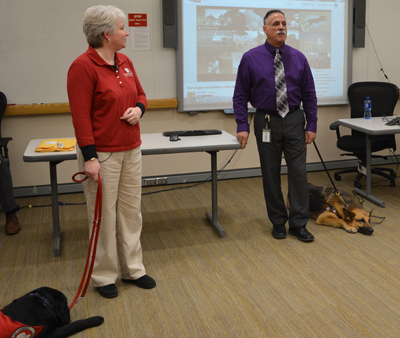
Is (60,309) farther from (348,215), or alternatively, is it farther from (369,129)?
(369,129)

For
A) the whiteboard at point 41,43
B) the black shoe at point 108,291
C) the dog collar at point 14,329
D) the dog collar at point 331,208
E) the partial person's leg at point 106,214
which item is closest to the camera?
the dog collar at point 14,329

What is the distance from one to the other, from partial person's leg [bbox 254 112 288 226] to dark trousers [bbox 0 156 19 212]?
1935mm

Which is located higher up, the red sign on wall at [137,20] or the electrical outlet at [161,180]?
the red sign on wall at [137,20]

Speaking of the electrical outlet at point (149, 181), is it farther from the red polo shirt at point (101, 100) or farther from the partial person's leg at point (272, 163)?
the red polo shirt at point (101, 100)

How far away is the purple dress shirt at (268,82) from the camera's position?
2.98 m

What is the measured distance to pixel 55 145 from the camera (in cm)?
297

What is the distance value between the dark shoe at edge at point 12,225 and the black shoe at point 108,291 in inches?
50.4

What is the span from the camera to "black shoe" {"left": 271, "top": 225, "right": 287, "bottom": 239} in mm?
3200

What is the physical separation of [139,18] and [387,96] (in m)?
2.60

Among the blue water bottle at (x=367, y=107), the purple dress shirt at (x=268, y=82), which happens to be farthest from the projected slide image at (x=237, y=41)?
the purple dress shirt at (x=268, y=82)

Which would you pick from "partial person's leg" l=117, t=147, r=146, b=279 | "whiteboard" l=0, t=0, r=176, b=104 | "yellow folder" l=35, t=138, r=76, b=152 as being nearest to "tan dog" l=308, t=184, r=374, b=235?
"partial person's leg" l=117, t=147, r=146, b=279

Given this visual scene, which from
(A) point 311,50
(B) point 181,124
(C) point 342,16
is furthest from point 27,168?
(C) point 342,16

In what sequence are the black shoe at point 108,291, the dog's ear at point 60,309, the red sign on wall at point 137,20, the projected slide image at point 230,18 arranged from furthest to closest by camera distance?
1. the projected slide image at point 230,18
2. the red sign on wall at point 137,20
3. the black shoe at point 108,291
4. the dog's ear at point 60,309

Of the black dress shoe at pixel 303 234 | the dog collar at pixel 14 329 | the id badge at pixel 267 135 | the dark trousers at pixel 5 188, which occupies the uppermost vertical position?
the id badge at pixel 267 135
